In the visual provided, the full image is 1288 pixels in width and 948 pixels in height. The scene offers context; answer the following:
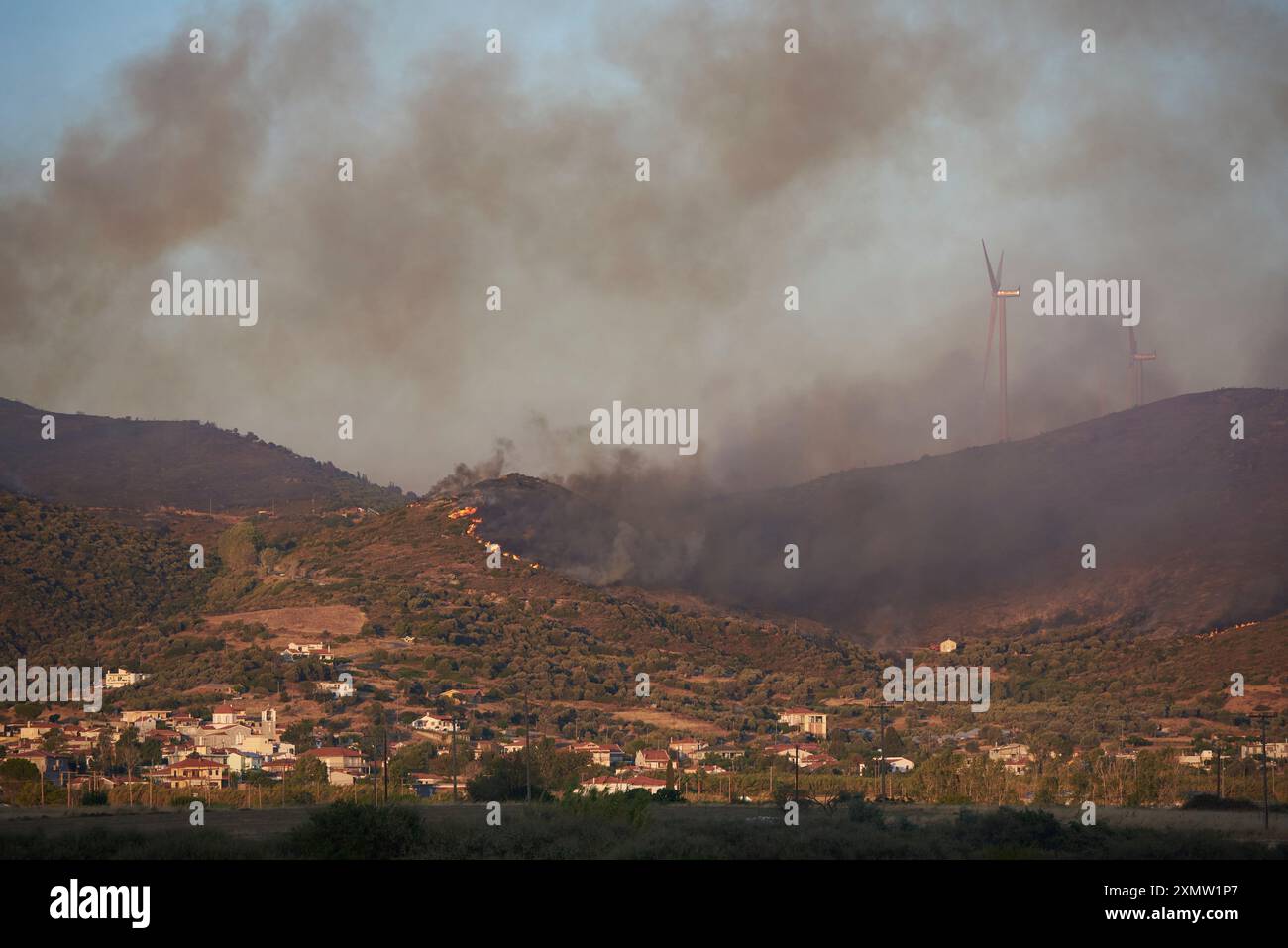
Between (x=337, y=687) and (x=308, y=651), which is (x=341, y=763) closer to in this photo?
(x=337, y=687)

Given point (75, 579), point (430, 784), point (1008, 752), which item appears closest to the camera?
point (430, 784)

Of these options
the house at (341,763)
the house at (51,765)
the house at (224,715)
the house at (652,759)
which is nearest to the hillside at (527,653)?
the house at (224,715)

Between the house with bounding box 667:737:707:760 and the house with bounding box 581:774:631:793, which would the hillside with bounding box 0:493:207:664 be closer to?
the house with bounding box 667:737:707:760

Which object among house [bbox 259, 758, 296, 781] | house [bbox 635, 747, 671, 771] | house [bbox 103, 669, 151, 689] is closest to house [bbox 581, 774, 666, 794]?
house [bbox 635, 747, 671, 771]


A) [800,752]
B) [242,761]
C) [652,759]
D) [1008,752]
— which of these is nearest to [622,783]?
[652,759]

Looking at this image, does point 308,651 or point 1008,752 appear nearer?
point 1008,752

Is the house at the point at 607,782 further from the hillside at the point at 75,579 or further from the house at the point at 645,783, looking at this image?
the hillside at the point at 75,579
